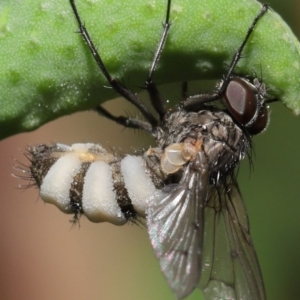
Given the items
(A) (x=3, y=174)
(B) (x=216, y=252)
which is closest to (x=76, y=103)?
(B) (x=216, y=252)

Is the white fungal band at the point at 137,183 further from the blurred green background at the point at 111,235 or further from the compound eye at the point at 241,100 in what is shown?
the blurred green background at the point at 111,235

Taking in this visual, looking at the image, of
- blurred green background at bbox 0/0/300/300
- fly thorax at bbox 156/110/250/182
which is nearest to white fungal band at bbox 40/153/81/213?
fly thorax at bbox 156/110/250/182

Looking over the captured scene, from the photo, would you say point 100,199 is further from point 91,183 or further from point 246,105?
point 246,105

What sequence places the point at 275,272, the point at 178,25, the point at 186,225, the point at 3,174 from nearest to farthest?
the point at 178,25 < the point at 186,225 < the point at 275,272 < the point at 3,174

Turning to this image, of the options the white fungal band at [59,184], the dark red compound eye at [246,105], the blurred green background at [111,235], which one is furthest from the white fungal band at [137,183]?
the blurred green background at [111,235]

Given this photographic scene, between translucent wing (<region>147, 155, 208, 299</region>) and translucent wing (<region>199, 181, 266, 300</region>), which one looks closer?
translucent wing (<region>147, 155, 208, 299</region>)

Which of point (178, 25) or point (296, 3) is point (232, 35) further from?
point (296, 3)

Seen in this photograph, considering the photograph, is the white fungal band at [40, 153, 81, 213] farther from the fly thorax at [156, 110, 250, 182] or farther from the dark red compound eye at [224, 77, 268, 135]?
the dark red compound eye at [224, 77, 268, 135]
